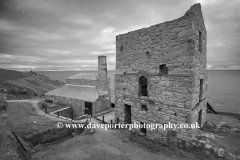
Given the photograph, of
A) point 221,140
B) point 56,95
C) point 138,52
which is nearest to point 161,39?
point 138,52

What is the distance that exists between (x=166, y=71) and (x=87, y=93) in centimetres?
1177

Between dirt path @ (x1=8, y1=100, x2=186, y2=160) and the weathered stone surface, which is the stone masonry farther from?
dirt path @ (x1=8, y1=100, x2=186, y2=160)

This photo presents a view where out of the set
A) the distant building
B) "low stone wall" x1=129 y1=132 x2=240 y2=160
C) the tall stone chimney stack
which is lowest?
"low stone wall" x1=129 y1=132 x2=240 y2=160

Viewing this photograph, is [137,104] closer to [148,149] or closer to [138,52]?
[148,149]

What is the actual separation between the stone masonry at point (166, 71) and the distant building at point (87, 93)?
6522 millimetres

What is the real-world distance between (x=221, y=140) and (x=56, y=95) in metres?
19.4

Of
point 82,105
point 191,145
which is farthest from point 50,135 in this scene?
point 191,145

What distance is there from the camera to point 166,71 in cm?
778

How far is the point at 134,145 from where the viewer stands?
793cm

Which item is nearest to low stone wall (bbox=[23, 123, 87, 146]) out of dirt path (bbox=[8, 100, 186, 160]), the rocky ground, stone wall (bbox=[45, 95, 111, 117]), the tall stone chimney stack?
the rocky ground

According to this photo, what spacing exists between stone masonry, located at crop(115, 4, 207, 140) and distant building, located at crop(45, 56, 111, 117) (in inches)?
257

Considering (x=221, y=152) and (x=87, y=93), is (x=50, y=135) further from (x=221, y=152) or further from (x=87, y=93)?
(x=221, y=152)

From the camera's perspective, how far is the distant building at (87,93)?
15.7 meters

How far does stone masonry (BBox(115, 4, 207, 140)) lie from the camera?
22.0 feet
